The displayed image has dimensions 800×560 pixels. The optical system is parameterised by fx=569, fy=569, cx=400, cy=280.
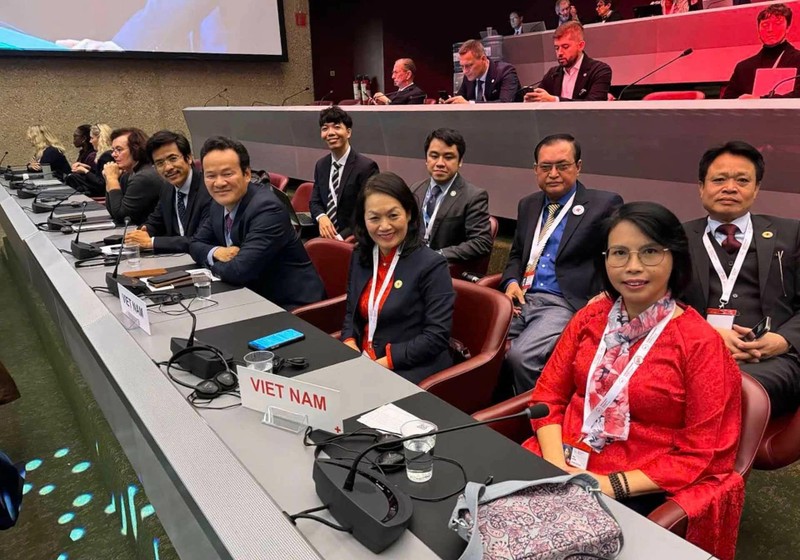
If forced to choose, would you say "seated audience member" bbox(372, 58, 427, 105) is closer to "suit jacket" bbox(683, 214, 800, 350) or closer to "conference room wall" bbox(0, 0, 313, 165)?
"suit jacket" bbox(683, 214, 800, 350)

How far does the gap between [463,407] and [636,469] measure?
0.58 metres

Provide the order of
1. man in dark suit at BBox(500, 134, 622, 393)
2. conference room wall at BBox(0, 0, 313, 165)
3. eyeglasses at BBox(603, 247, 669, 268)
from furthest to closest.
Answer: conference room wall at BBox(0, 0, 313, 165), man in dark suit at BBox(500, 134, 622, 393), eyeglasses at BBox(603, 247, 669, 268)

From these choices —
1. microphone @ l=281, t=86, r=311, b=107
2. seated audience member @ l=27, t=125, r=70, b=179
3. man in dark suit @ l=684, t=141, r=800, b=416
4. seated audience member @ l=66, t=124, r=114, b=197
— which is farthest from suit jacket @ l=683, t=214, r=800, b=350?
microphone @ l=281, t=86, r=311, b=107

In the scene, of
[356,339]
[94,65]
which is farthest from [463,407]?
[94,65]

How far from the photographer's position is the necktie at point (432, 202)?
3039 mm

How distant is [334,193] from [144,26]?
6450 mm

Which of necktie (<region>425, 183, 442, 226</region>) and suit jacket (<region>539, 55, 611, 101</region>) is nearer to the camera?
necktie (<region>425, 183, 442, 226</region>)

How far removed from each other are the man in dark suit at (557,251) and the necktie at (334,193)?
1619 millimetres

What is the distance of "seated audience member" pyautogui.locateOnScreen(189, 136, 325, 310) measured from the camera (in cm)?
235

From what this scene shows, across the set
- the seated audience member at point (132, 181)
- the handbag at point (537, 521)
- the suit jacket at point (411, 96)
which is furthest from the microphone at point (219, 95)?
the handbag at point (537, 521)

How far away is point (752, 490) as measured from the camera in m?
1.90

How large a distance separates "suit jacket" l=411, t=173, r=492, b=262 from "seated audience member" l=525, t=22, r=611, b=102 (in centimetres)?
150

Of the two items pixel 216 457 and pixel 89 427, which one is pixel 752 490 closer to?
pixel 216 457

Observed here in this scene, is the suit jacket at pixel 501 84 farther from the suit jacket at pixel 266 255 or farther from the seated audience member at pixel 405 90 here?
the suit jacket at pixel 266 255
